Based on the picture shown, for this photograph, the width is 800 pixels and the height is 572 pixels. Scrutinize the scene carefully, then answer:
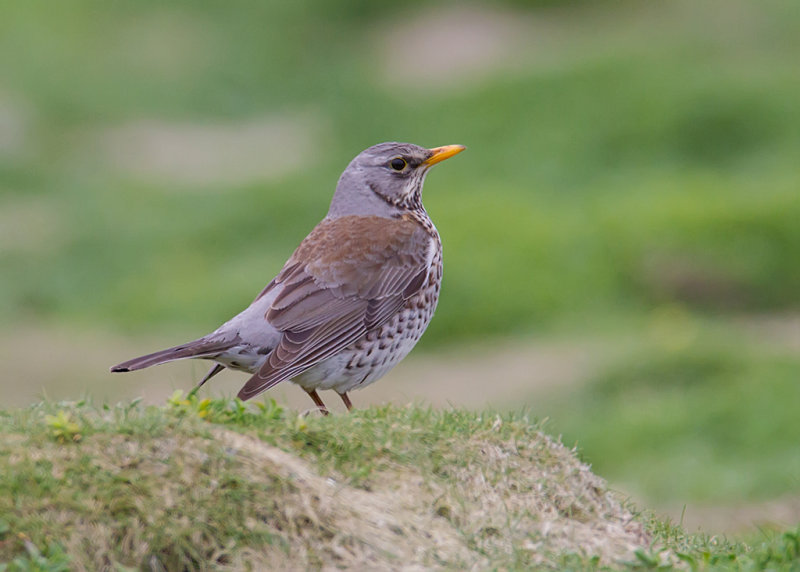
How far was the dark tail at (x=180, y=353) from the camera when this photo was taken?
22.6 feet

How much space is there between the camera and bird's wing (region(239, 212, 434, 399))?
769 cm

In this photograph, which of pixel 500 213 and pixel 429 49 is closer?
pixel 500 213

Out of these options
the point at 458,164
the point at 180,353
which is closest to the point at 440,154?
the point at 180,353

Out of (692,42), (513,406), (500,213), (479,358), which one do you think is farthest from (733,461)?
(692,42)

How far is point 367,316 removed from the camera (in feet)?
26.1

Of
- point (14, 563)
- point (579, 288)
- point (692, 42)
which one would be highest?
point (692, 42)

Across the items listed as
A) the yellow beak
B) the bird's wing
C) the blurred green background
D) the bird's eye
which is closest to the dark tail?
the bird's wing

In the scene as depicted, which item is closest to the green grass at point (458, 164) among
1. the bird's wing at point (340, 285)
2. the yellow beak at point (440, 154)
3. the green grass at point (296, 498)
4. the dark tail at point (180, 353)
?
the yellow beak at point (440, 154)

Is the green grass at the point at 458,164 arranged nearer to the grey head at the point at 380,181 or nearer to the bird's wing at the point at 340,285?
the grey head at the point at 380,181

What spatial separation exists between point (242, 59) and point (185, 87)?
67.4 inches

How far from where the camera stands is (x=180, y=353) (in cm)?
714

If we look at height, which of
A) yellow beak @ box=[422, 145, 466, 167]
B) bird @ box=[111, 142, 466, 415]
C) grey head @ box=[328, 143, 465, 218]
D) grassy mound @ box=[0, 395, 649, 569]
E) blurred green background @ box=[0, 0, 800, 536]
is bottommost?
grassy mound @ box=[0, 395, 649, 569]

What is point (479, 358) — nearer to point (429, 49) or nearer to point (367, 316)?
point (367, 316)

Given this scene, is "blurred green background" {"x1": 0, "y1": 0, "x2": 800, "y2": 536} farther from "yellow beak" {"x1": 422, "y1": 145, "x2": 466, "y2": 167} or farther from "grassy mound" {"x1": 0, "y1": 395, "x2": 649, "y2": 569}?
"grassy mound" {"x1": 0, "y1": 395, "x2": 649, "y2": 569}
